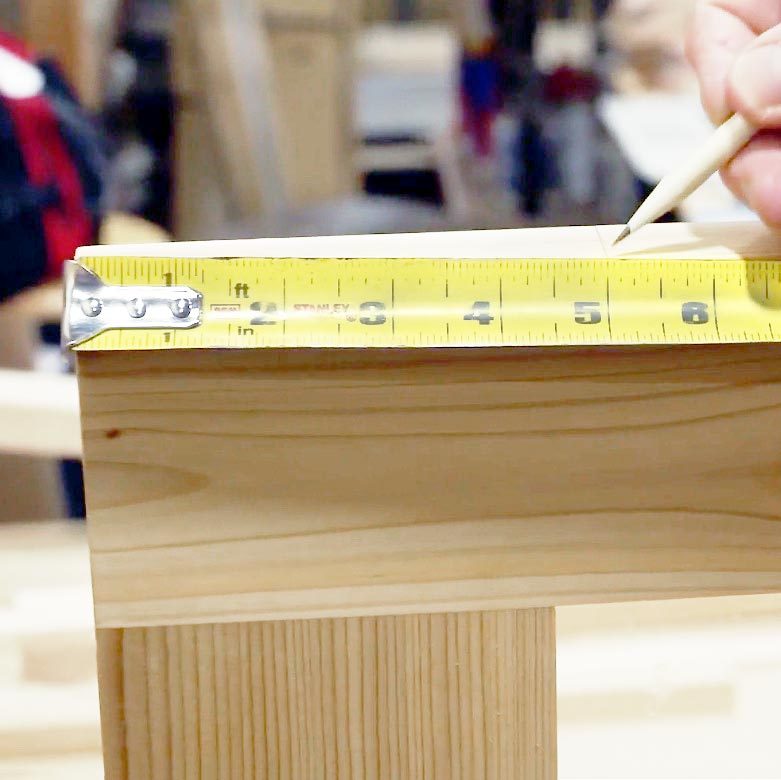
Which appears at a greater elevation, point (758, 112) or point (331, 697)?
point (758, 112)

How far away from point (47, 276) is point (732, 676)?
42.2 inches

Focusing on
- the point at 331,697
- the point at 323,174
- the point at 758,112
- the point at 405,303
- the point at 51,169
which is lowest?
the point at 331,697

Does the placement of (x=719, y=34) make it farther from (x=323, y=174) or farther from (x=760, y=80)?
(x=323, y=174)

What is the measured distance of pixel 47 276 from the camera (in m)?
1.44

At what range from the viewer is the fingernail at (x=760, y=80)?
A: 0.52 m

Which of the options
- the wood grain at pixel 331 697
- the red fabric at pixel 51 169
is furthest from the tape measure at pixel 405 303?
the red fabric at pixel 51 169

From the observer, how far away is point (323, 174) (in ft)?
8.59

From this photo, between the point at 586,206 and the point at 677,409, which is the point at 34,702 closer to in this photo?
the point at 677,409

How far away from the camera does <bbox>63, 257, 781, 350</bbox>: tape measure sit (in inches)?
19.4

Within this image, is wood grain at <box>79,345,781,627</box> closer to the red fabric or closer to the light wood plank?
the light wood plank

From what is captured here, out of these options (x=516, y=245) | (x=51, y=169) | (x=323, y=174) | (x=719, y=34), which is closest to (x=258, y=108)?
(x=323, y=174)

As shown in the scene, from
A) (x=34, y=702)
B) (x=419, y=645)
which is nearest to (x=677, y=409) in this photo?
(x=419, y=645)

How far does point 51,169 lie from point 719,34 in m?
1.06

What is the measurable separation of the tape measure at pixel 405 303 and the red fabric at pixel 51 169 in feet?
3.19
